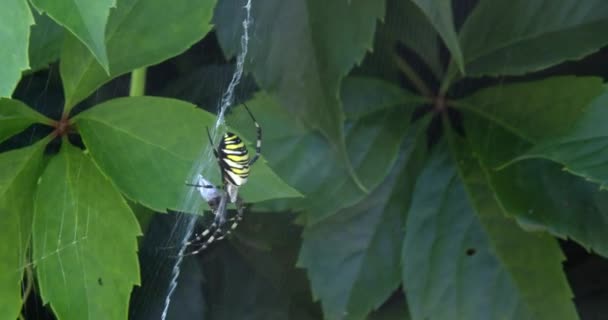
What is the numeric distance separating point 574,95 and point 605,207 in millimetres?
115

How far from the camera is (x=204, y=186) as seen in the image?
27.1 inches

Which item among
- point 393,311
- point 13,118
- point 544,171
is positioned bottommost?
point 393,311

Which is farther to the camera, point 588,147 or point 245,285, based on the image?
point 245,285

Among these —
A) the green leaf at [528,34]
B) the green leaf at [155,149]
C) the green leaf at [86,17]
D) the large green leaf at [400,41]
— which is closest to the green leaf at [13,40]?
the green leaf at [86,17]

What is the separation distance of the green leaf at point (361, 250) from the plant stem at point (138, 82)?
0.23m

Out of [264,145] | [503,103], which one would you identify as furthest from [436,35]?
[264,145]

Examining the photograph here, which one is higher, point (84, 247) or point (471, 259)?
point (84, 247)

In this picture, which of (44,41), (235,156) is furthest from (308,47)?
(44,41)

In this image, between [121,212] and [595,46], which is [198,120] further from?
[595,46]

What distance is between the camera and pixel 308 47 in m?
0.69

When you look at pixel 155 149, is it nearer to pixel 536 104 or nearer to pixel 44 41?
pixel 44 41

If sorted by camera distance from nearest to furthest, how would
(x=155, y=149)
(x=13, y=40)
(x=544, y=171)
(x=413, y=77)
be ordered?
(x=13, y=40) < (x=155, y=149) < (x=544, y=171) < (x=413, y=77)

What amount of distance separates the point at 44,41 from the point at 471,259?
486mm

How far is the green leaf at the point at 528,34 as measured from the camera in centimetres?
75
